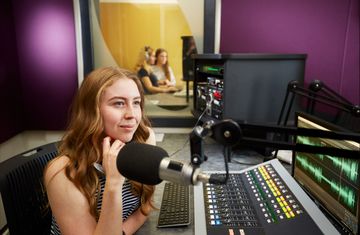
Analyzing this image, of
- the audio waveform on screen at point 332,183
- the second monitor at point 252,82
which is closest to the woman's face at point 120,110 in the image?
the audio waveform on screen at point 332,183

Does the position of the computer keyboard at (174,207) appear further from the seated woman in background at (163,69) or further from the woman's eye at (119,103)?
the seated woman in background at (163,69)

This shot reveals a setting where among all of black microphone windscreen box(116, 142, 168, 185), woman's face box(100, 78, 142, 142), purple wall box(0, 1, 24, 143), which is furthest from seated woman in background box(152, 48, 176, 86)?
black microphone windscreen box(116, 142, 168, 185)

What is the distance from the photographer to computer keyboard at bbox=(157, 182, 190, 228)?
94 centimetres

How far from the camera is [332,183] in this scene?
863 mm

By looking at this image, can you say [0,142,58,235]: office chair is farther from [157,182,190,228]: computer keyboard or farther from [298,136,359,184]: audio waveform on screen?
[298,136,359,184]: audio waveform on screen

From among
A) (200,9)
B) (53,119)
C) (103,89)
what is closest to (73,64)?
(53,119)

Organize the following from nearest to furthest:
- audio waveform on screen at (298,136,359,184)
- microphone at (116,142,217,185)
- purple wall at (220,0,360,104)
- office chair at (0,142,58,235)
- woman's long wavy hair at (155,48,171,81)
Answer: microphone at (116,142,217,185), audio waveform on screen at (298,136,359,184), office chair at (0,142,58,235), purple wall at (220,0,360,104), woman's long wavy hair at (155,48,171,81)

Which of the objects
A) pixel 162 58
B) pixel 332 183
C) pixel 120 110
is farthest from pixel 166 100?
pixel 332 183

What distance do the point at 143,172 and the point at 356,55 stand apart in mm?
2007

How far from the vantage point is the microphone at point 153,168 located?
435 mm

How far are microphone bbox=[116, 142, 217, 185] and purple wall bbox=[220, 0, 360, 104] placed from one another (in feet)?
5.56

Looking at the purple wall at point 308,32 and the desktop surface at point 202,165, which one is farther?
the purple wall at point 308,32

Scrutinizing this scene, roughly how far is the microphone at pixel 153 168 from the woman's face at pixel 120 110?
0.91ft

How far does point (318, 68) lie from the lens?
2.04 metres
